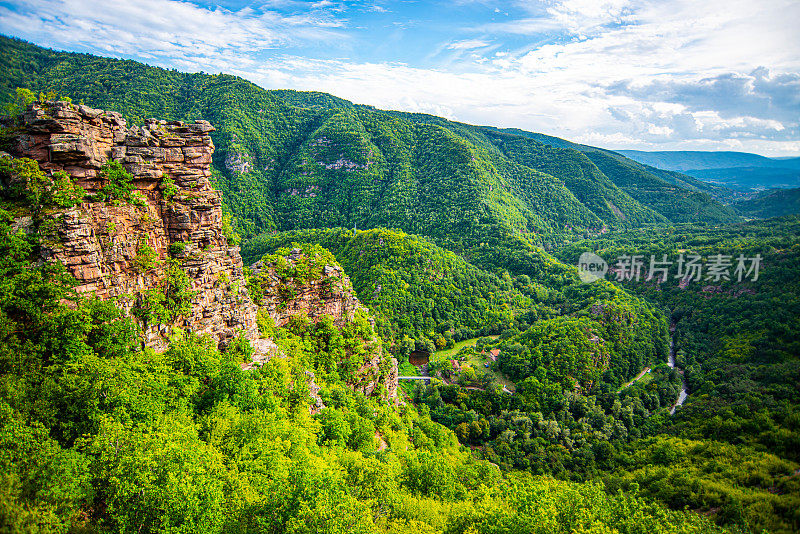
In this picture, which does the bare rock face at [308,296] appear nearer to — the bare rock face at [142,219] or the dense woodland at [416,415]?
the dense woodland at [416,415]

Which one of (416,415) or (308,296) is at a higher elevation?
(308,296)

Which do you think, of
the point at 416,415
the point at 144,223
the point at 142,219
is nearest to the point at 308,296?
the point at 144,223

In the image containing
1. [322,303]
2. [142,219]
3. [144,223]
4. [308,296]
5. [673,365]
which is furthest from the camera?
[673,365]

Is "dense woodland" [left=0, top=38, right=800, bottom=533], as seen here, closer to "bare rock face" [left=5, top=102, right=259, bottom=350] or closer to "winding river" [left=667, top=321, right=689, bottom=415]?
"winding river" [left=667, top=321, right=689, bottom=415]

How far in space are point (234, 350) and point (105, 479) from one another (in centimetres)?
1799

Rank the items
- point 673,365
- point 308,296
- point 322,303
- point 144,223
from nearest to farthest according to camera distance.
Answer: point 144,223 → point 308,296 → point 322,303 → point 673,365

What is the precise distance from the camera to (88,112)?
26.9 meters

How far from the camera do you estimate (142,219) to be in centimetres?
3025

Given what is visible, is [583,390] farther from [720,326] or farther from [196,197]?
[196,197]

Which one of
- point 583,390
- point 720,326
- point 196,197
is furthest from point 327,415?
point 720,326

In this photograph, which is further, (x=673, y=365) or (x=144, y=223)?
(x=673, y=365)

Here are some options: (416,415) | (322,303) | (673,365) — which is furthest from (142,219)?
(673,365)

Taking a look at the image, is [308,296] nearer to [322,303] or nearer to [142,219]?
[322,303]

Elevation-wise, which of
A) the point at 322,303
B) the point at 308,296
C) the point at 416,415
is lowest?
the point at 416,415
